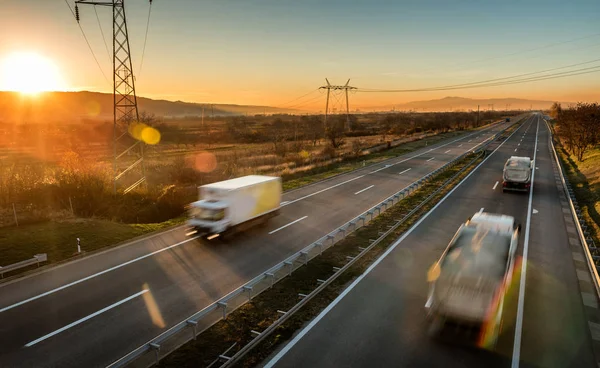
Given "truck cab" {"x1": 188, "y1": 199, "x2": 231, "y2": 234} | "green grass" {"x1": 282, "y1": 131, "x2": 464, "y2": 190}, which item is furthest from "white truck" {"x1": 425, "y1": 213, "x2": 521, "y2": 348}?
"green grass" {"x1": 282, "y1": 131, "x2": 464, "y2": 190}

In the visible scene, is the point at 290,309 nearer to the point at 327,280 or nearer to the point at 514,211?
the point at 327,280

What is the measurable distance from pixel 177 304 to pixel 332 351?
556cm

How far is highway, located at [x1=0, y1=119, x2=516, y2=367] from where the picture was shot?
9.16 metres

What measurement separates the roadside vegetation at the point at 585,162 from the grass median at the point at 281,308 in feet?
38.0

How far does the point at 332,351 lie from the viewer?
8.62 meters

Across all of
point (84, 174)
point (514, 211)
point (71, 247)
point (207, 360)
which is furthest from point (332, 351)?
point (84, 174)

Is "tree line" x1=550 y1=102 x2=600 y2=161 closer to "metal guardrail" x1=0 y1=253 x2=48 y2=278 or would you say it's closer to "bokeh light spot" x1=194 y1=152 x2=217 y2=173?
"bokeh light spot" x1=194 y1=152 x2=217 y2=173

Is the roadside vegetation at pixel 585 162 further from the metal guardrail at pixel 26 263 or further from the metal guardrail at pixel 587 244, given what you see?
the metal guardrail at pixel 26 263

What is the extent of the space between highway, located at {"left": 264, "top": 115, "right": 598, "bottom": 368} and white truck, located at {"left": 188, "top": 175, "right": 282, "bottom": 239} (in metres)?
7.18

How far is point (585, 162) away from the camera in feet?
122

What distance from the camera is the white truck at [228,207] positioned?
53.6 ft

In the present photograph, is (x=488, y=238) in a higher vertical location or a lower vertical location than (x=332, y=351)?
higher

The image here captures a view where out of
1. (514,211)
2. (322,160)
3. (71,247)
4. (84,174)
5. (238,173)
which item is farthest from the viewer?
(322,160)

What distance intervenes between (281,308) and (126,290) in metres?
5.79
